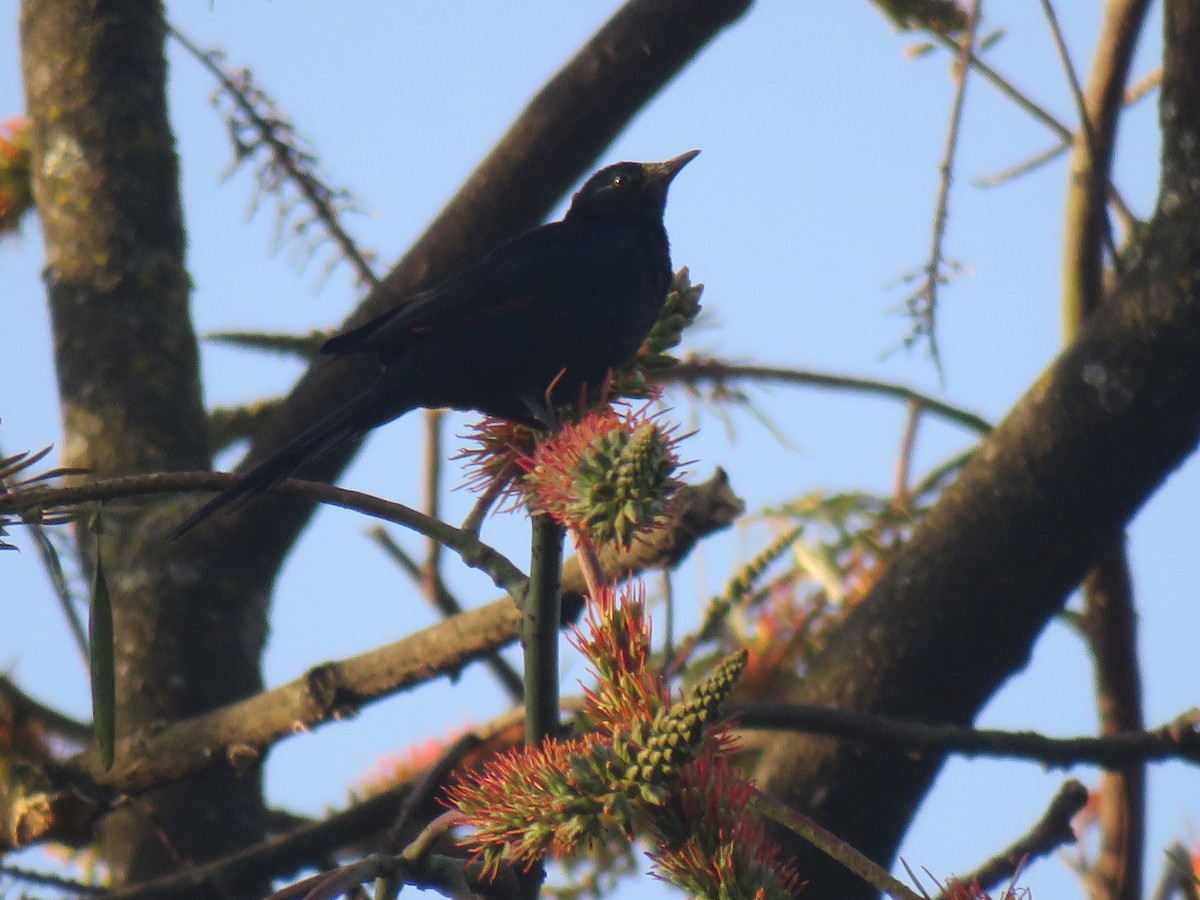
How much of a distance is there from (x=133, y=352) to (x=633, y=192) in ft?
4.90

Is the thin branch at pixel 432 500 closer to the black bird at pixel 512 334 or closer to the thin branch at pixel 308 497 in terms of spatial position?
the black bird at pixel 512 334

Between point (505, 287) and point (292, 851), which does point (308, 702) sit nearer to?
point (292, 851)

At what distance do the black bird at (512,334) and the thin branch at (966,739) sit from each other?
72cm

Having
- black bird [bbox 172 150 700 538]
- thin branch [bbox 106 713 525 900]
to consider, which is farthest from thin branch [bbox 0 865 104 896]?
black bird [bbox 172 150 700 538]

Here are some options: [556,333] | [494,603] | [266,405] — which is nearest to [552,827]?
[494,603]

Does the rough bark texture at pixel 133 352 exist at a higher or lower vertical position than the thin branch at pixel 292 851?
higher

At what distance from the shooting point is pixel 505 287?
10.8ft

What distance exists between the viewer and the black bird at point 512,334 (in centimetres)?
311

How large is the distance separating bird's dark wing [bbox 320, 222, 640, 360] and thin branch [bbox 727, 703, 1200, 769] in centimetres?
108

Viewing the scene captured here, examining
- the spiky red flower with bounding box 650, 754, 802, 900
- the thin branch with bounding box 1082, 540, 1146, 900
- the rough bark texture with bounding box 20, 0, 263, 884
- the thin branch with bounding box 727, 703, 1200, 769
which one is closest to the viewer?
the spiky red flower with bounding box 650, 754, 802, 900

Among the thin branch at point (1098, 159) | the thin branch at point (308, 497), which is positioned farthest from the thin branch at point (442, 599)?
the thin branch at point (308, 497)

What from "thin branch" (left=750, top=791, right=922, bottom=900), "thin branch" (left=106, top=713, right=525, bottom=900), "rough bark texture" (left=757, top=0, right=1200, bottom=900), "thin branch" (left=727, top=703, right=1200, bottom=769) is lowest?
"thin branch" (left=750, top=791, right=922, bottom=900)

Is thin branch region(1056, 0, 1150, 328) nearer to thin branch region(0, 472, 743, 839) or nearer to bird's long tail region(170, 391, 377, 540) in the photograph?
thin branch region(0, 472, 743, 839)

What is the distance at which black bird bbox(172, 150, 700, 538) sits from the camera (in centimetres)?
311
